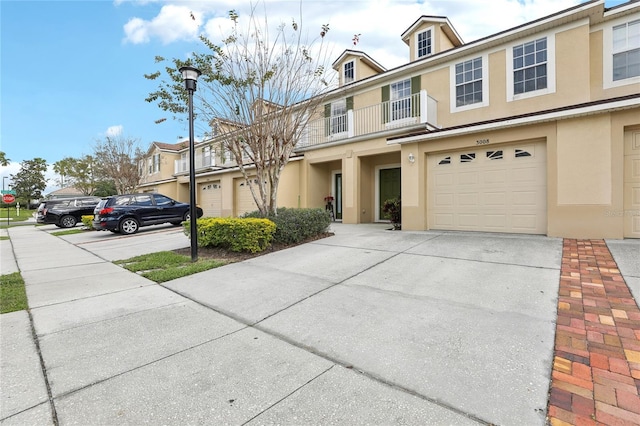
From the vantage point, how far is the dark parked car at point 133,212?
11783 millimetres

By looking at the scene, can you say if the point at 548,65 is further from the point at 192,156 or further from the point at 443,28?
the point at 192,156

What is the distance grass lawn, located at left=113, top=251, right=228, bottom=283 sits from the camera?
5359 millimetres

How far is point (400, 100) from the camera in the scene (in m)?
11.4

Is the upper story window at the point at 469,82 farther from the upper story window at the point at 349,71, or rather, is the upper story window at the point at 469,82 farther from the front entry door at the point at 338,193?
the front entry door at the point at 338,193

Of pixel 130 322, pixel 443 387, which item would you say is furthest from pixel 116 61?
pixel 443 387

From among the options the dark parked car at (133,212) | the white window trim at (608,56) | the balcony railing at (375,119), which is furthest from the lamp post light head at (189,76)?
the white window trim at (608,56)

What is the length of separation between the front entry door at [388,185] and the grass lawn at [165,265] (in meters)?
8.49

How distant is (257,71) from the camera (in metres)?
8.05

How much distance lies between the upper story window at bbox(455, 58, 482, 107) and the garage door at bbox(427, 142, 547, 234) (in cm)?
294

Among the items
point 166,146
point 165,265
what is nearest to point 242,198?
point 165,265

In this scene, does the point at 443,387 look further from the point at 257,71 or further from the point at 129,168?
the point at 129,168

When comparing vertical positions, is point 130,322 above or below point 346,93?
below

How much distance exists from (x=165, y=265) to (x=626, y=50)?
13.2 metres

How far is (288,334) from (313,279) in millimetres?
1838
